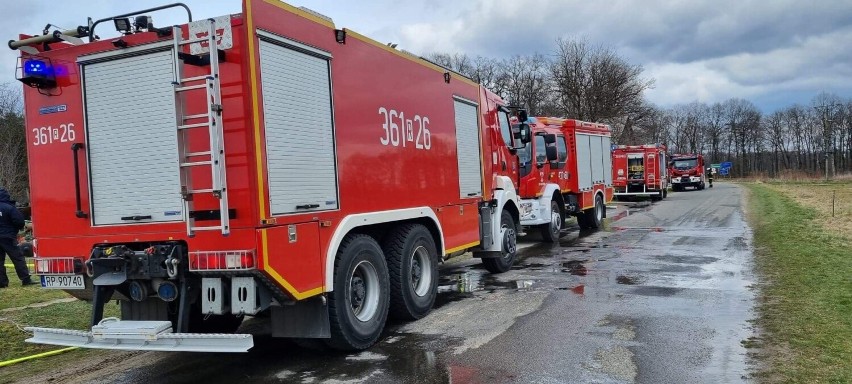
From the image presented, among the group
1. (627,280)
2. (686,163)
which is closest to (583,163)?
(627,280)

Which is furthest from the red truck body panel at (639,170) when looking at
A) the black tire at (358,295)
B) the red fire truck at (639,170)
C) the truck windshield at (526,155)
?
the black tire at (358,295)

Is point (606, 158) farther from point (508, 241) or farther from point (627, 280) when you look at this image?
point (627, 280)

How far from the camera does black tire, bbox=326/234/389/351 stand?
5.46 meters

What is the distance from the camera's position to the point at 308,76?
210 inches

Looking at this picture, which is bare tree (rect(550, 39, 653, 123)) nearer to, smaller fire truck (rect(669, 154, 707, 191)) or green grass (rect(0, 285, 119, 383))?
smaller fire truck (rect(669, 154, 707, 191))

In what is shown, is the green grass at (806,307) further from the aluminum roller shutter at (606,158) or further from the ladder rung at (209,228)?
the aluminum roller shutter at (606,158)

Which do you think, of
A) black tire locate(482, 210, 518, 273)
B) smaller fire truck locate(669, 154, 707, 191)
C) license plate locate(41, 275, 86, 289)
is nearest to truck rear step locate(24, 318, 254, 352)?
license plate locate(41, 275, 86, 289)

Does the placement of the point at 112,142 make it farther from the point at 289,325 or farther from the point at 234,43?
the point at 289,325

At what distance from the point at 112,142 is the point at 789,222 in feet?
56.7

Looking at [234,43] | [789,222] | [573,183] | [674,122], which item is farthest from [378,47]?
[674,122]

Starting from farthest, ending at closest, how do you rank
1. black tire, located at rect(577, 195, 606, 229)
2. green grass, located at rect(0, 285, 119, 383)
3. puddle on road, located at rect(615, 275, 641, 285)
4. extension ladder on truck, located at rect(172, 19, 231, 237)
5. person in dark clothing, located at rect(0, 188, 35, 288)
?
black tire, located at rect(577, 195, 606, 229), person in dark clothing, located at rect(0, 188, 35, 288), puddle on road, located at rect(615, 275, 641, 285), green grass, located at rect(0, 285, 119, 383), extension ladder on truck, located at rect(172, 19, 231, 237)

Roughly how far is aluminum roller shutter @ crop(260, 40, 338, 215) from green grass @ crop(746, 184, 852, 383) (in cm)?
383

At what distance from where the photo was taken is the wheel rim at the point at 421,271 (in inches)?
283

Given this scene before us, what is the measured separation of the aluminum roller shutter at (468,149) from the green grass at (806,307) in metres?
3.90
